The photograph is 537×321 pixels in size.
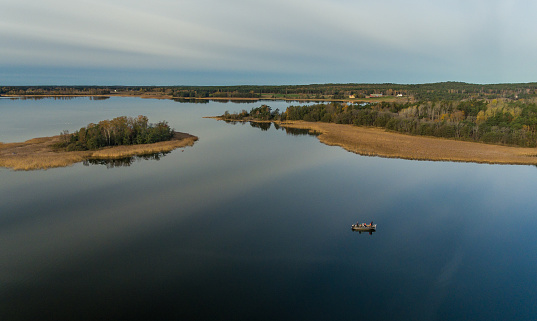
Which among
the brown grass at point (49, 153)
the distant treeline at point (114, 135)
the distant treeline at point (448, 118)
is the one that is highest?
the distant treeline at point (448, 118)

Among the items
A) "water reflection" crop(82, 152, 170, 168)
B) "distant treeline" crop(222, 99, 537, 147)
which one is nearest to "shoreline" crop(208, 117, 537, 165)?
"distant treeline" crop(222, 99, 537, 147)

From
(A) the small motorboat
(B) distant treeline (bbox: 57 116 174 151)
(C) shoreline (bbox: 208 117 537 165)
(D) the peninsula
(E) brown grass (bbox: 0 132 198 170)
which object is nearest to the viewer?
(A) the small motorboat

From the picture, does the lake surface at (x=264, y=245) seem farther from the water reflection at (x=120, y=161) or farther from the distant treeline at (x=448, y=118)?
the distant treeline at (x=448, y=118)

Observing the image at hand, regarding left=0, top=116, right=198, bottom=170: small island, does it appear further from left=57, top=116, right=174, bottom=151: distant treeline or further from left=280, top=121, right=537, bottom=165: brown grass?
left=280, top=121, right=537, bottom=165: brown grass

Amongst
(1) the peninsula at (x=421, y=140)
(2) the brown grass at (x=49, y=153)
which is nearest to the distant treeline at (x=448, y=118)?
(1) the peninsula at (x=421, y=140)

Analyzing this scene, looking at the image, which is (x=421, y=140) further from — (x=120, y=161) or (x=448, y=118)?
(x=120, y=161)
